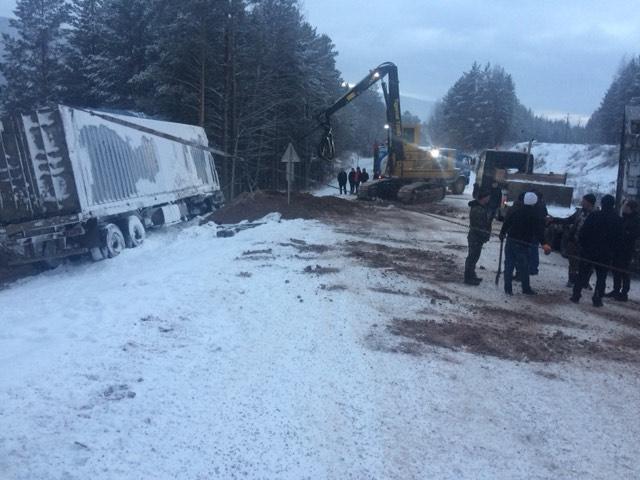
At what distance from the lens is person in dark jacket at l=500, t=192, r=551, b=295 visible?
878 cm

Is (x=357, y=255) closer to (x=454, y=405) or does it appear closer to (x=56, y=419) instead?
(x=454, y=405)

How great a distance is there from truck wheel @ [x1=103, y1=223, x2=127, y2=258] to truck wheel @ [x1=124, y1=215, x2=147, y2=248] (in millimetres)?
172

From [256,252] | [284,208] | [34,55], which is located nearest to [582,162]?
[284,208]

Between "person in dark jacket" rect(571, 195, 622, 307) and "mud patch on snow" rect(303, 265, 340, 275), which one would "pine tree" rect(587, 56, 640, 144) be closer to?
"person in dark jacket" rect(571, 195, 622, 307)

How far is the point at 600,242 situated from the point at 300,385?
19.4ft

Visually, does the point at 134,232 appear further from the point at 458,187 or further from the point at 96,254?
the point at 458,187

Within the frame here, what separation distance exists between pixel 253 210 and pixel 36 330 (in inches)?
502

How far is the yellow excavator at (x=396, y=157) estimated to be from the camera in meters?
24.3

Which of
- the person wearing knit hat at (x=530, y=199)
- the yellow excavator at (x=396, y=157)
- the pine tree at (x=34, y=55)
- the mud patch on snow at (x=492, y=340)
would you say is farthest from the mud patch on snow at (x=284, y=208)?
the pine tree at (x=34, y=55)

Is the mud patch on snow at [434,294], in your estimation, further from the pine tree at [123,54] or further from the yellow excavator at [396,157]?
the pine tree at [123,54]

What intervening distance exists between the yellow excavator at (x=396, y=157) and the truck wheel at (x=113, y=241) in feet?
43.0

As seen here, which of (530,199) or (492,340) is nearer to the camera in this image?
(492,340)

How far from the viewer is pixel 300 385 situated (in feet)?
16.3

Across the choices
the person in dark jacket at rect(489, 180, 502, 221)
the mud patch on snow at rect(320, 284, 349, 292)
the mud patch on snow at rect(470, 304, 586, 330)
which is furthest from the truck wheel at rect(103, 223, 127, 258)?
the person in dark jacket at rect(489, 180, 502, 221)
